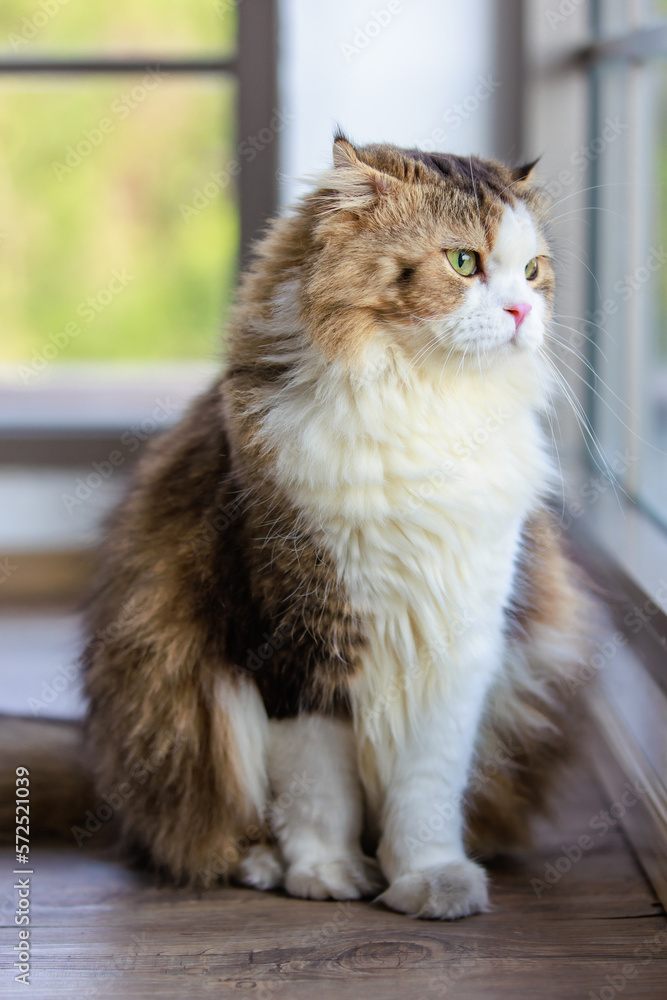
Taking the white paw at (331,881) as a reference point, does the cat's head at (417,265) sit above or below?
above

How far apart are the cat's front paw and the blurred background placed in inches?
14.9

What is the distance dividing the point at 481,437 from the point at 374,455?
0.15 meters

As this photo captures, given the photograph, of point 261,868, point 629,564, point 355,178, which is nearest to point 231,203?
point 629,564

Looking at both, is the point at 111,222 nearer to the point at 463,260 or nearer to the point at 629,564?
the point at 629,564

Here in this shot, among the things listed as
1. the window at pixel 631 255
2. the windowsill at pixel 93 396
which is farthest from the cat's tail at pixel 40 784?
the windowsill at pixel 93 396

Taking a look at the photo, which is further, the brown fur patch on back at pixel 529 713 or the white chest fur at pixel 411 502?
the brown fur patch on back at pixel 529 713

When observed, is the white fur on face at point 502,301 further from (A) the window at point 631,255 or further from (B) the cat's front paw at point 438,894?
(A) the window at point 631,255

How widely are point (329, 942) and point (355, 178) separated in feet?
2.97

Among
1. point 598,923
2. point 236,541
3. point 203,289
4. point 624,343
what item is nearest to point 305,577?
point 236,541

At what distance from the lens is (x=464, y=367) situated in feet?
3.74

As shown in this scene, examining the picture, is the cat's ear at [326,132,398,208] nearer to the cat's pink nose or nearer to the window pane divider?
the cat's pink nose

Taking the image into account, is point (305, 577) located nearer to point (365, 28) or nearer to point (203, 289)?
point (365, 28)

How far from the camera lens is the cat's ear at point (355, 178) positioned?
43.9 inches

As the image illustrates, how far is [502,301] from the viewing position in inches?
43.3
